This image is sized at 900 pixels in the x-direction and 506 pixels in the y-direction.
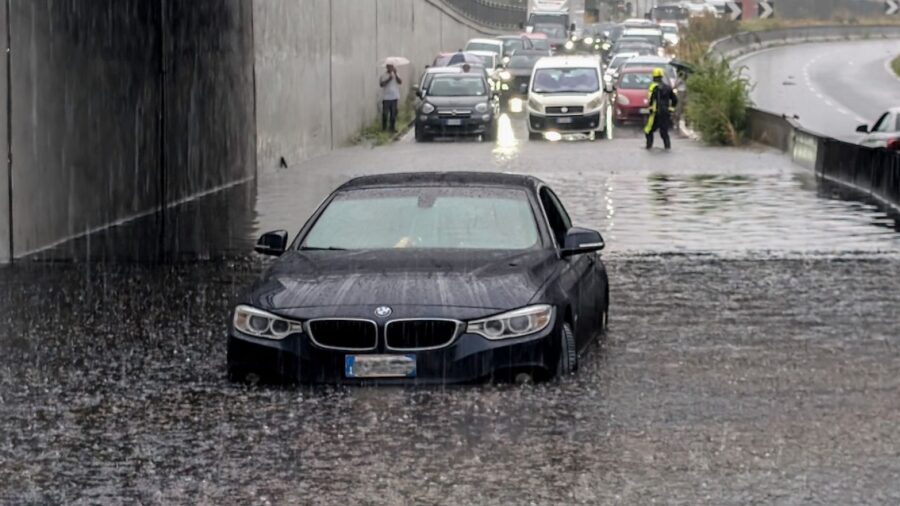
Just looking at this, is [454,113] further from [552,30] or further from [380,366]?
[552,30]

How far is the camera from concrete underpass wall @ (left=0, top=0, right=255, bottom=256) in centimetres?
1931

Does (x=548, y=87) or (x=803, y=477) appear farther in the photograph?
(x=548, y=87)

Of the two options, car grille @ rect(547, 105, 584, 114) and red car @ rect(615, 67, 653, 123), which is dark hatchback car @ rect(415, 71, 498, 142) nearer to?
car grille @ rect(547, 105, 584, 114)

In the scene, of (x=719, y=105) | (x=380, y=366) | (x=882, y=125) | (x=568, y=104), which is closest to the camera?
(x=380, y=366)

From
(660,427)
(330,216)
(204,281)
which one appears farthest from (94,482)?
(204,281)

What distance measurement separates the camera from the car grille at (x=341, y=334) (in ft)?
34.2

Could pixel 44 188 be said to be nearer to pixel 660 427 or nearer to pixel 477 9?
pixel 660 427

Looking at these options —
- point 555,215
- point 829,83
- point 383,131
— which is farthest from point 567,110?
point 555,215

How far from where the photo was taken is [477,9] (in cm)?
8569

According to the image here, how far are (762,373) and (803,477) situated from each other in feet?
10.1

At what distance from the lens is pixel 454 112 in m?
42.9

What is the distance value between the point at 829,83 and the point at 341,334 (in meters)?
58.1

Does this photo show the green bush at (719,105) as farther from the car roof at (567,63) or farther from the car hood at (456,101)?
the car hood at (456,101)

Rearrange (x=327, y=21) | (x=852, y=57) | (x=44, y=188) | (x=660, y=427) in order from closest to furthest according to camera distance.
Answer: (x=660, y=427)
(x=44, y=188)
(x=327, y=21)
(x=852, y=57)
